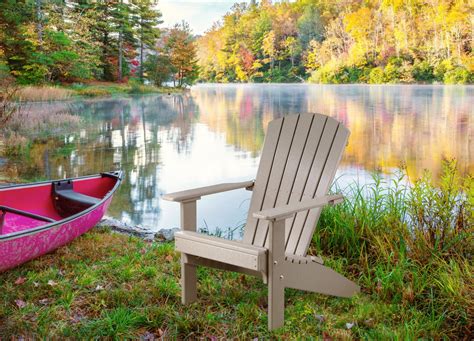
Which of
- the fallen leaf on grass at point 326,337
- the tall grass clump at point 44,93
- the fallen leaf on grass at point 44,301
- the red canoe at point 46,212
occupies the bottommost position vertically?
the fallen leaf on grass at point 326,337

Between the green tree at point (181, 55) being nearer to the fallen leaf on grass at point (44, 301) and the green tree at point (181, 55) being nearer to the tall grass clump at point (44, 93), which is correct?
the tall grass clump at point (44, 93)

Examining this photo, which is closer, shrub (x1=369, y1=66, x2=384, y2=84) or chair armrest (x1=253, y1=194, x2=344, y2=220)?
chair armrest (x1=253, y1=194, x2=344, y2=220)

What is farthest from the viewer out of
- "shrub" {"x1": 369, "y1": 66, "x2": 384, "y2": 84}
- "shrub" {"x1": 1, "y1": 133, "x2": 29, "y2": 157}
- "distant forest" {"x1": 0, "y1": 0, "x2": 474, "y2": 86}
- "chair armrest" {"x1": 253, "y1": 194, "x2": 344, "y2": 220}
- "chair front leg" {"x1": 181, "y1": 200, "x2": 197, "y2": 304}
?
"shrub" {"x1": 369, "y1": 66, "x2": 384, "y2": 84}

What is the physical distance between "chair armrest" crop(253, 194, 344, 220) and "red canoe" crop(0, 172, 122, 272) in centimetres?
130

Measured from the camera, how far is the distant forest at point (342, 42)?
23438 mm

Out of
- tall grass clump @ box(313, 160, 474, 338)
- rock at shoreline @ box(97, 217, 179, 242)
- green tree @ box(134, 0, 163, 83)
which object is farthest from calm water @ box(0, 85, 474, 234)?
green tree @ box(134, 0, 163, 83)

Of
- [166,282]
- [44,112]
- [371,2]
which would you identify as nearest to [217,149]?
[44,112]

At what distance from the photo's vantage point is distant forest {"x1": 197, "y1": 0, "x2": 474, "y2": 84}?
2344cm

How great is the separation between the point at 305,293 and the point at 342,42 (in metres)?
24.0

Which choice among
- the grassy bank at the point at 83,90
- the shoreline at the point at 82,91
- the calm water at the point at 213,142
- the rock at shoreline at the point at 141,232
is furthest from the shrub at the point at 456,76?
the rock at shoreline at the point at 141,232

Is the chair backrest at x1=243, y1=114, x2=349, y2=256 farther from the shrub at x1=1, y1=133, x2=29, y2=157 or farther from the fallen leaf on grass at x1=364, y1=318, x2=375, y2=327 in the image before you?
the shrub at x1=1, y1=133, x2=29, y2=157

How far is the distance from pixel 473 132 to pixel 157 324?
11.2 m

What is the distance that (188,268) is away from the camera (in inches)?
101

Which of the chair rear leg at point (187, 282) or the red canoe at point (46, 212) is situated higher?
the red canoe at point (46, 212)
